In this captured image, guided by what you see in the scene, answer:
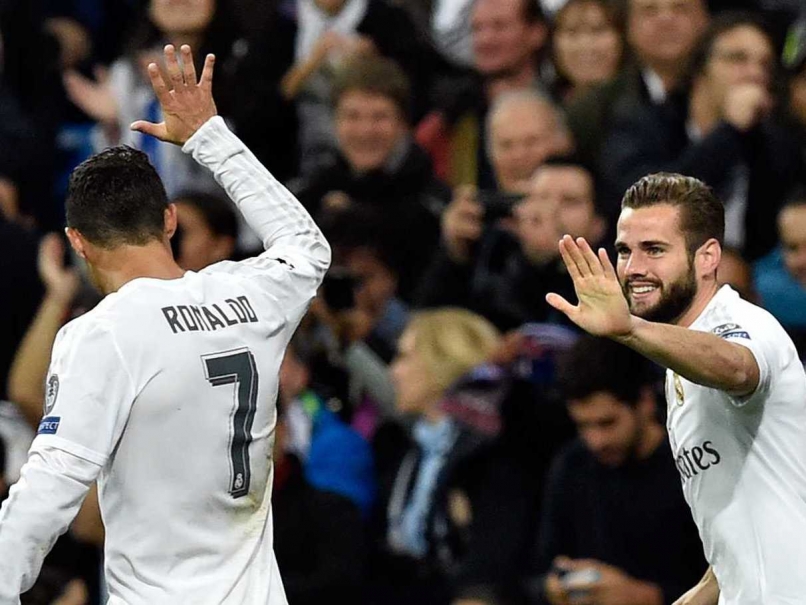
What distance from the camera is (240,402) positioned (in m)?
5.46

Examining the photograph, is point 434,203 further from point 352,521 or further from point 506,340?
point 352,521

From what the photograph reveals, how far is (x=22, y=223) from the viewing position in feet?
33.7

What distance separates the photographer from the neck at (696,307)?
5.77 metres

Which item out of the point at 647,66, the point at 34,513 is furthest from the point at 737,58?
the point at 34,513

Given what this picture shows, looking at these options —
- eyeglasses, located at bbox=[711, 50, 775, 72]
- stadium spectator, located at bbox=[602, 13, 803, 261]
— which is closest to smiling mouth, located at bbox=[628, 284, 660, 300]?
stadium spectator, located at bbox=[602, 13, 803, 261]

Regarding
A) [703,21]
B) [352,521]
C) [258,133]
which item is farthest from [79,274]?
[703,21]

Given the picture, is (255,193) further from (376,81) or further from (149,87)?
(149,87)

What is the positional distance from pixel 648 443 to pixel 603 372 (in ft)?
1.08

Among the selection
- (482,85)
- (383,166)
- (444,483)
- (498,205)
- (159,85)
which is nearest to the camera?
(159,85)

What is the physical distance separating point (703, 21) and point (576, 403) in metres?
2.64

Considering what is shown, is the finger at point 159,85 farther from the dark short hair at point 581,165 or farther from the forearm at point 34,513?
the dark short hair at point 581,165

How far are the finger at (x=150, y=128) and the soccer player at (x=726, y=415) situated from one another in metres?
1.42

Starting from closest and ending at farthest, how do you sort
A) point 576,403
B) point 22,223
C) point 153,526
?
point 153,526 < point 576,403 < point 22,223

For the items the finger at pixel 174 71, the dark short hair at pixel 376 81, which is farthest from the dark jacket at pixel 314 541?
the finger at pixel 174 71
